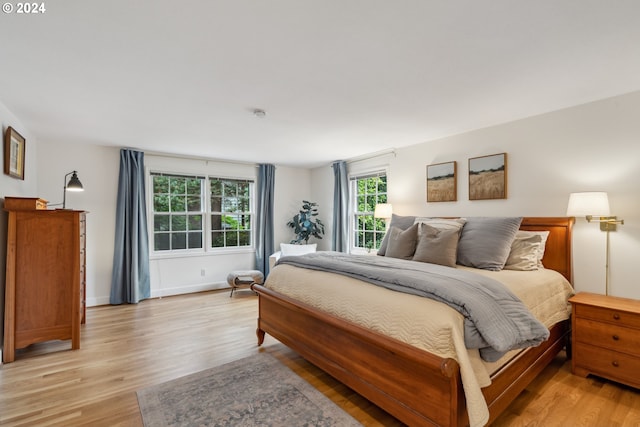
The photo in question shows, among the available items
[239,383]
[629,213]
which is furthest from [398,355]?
[629,213]

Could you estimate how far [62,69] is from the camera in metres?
2.12

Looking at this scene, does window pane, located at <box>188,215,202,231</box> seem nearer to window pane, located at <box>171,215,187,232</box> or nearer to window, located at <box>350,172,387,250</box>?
window pane, located at <box>171,215,187,232</box>

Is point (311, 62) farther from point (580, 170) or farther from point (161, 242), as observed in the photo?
point (161, 242)

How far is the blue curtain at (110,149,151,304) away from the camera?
437 cm

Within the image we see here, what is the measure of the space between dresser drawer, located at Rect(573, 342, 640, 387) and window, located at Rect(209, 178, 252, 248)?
4.75 metres

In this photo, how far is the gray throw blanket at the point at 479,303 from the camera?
1.57m

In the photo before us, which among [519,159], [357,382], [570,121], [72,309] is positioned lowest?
[357,382]

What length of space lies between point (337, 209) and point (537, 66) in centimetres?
359

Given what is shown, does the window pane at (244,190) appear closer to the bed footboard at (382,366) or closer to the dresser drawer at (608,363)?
the bed footboard at (382,366)

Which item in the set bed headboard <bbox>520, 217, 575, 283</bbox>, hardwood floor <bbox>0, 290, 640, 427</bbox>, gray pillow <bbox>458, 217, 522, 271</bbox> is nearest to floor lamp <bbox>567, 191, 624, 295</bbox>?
bed headboard <bbox>520, 217, 575, 283</bbox>

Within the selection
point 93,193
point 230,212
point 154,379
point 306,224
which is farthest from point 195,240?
point 154,379

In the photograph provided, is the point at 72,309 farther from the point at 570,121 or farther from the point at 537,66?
the point at 570,121

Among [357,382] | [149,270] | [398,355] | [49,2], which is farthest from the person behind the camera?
[149,270]

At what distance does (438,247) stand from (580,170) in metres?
1.47
